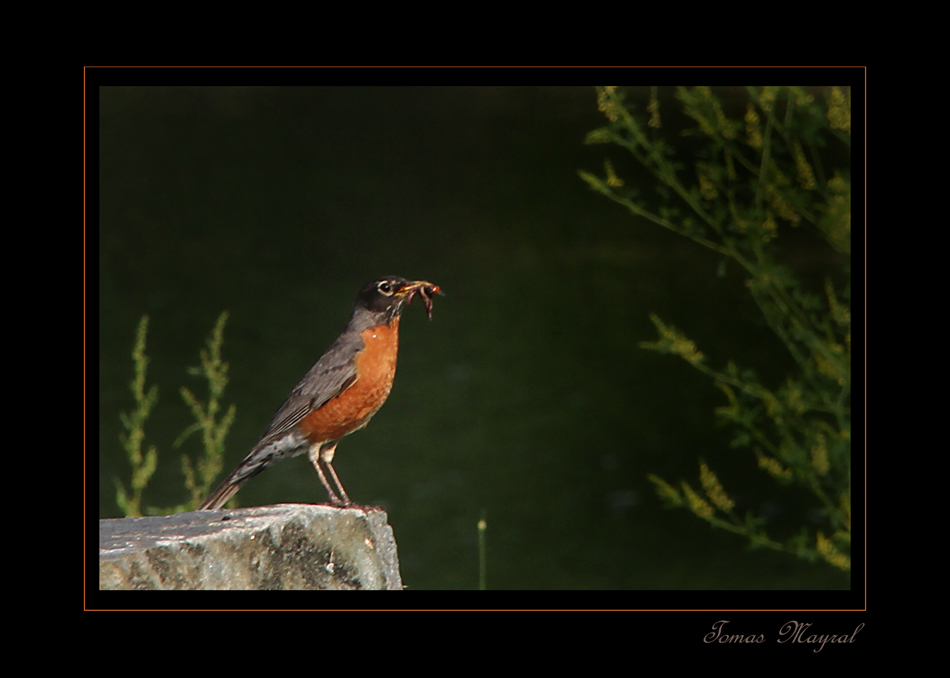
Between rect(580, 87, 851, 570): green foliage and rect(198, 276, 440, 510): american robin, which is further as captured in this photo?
rect(580, 87, 851, 570): green foliage

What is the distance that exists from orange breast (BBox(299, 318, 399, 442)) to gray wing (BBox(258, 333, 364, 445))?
28mm

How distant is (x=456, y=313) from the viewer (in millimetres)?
15789

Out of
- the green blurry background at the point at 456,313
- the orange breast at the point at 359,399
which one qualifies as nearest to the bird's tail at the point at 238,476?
the orange breast at the point at 359,399

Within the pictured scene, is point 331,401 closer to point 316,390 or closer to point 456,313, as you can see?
point 316,390

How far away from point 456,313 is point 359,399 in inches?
411

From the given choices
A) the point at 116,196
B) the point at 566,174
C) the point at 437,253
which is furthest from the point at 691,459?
the point at 116,196

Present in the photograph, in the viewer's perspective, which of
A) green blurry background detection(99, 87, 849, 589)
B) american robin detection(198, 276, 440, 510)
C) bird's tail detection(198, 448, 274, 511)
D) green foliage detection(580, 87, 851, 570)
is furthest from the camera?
green blurry background detection(99, 87, 849, 589)

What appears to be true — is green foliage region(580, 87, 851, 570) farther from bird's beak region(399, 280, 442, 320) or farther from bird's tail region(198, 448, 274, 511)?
bird's tail region(198, 448, 274, 511)

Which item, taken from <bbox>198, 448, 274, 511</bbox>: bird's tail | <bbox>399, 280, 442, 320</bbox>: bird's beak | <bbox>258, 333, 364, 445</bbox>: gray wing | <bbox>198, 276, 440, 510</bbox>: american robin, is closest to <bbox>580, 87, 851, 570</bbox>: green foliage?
<bbox>399, 280, 442, 320</bbox>: bird's beak

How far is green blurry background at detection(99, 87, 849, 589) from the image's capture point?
1070 cm

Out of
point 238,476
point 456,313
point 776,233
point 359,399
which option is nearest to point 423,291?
point 359,399

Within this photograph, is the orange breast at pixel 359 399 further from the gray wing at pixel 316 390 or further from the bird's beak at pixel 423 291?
the bird's beak at pixel 423 291
